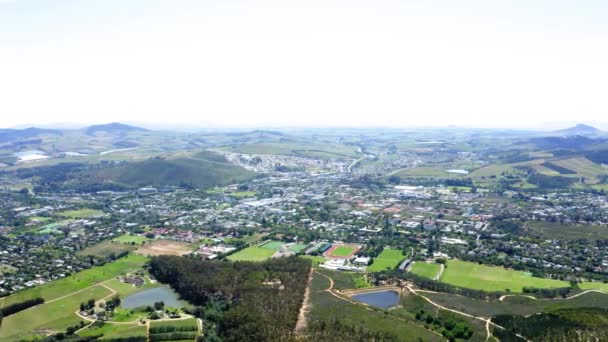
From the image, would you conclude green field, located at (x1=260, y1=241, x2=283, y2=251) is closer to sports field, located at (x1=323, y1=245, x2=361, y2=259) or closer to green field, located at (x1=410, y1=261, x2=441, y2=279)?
sports field, located at (x1=323, y1=245, x2=361, y2=259)

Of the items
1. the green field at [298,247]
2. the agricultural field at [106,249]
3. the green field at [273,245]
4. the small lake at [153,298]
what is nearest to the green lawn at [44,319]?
the small lake at [153,298]

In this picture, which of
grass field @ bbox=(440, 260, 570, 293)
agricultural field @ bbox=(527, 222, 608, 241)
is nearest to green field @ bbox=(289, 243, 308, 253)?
grass field @ bbox=(440, 260, 570, 293)

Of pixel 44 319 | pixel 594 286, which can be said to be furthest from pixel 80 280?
pixel 594 286

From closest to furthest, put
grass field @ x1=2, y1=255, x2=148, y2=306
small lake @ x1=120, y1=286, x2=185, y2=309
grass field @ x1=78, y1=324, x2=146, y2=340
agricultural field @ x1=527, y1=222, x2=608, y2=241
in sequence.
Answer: grass field @ x1=78, y1=324, x2=146, y2=340 → small lake @ x1=120, y1=286, x2=185, y2=309 → grass field @ x1=2, y1=255, x2=148, y2=306 → agricultural field @ x1=527, y1=222, x2=608, y2=241

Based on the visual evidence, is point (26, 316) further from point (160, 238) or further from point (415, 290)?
point (415, 290)

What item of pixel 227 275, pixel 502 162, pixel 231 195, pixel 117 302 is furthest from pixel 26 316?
pixel 502 162

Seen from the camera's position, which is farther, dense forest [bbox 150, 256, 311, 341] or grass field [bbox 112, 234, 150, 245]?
grass field [bbox 112, 234, 150, 245]

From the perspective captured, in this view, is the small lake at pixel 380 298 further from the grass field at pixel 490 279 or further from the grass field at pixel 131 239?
the grass field at pixel 131 239
